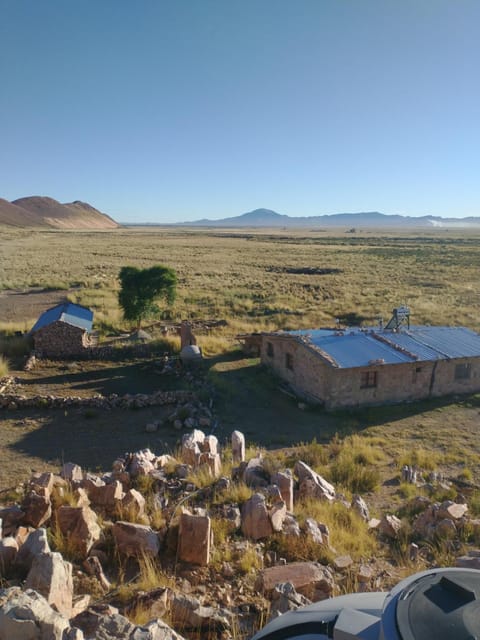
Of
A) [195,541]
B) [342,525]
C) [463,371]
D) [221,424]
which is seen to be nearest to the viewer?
[195,541]

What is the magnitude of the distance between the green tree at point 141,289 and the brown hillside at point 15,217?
16218 cm

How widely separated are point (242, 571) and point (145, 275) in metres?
22.1

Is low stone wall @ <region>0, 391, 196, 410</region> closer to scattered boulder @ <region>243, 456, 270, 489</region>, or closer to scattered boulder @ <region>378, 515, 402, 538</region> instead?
scattered boulder @ <region>243, 456, 270, 489</region>

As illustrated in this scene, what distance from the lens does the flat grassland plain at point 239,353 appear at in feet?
45.1

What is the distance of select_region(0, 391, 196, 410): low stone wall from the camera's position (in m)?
16.4

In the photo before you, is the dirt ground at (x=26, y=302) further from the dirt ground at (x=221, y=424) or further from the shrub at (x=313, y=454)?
the shrub at (x=313, y=454)

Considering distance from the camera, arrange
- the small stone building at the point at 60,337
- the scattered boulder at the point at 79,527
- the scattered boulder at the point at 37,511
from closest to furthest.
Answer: the scattered boulder at the point at 79,527 < the scattered boulder at the point at 37,511 < the small stone building at the point at 60,337

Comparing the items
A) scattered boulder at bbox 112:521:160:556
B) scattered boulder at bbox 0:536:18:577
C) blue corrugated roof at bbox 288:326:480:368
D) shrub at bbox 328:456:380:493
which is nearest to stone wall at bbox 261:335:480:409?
blue corrugated roof at bbox 288:326:480:368

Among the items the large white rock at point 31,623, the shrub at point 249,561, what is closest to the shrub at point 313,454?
the shrub at point 249,561

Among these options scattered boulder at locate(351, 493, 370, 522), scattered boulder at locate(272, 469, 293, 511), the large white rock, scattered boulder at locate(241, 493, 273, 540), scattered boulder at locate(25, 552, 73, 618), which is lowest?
scattered boulder at locate(351, 493, 370, 522)

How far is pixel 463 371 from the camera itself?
18422 millimetres

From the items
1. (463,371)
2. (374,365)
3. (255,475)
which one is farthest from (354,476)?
(463,371)

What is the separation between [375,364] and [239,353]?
8.16 metres

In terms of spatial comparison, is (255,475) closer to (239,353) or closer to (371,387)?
(371,387)
